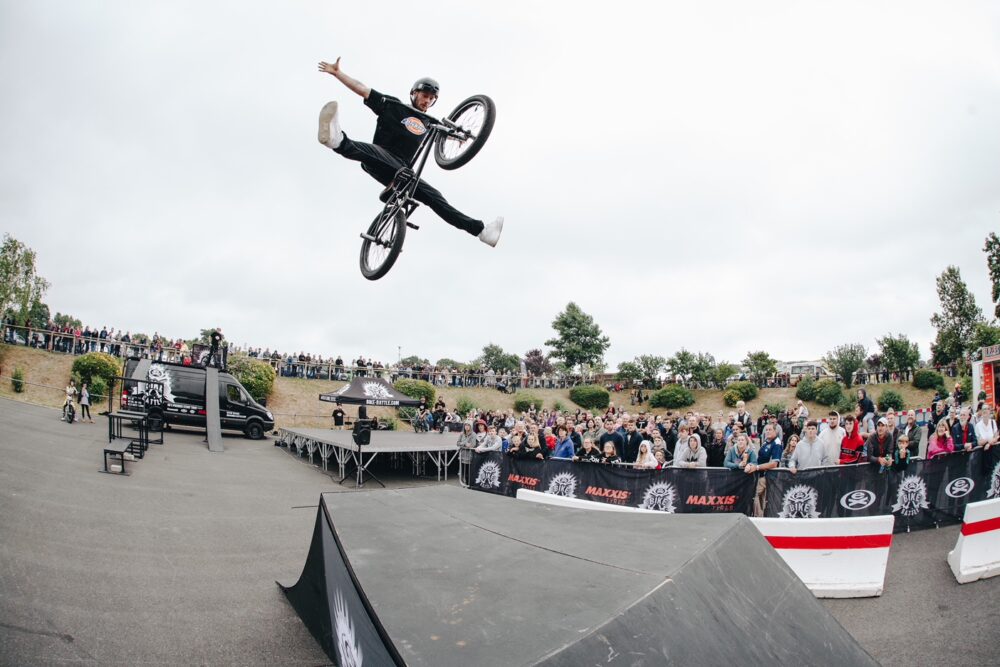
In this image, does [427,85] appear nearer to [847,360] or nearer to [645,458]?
[645,458]

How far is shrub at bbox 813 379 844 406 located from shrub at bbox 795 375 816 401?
450mm

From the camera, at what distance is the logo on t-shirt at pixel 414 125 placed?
4777mm

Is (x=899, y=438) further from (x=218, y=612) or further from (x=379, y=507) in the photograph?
(x=218, y=612)

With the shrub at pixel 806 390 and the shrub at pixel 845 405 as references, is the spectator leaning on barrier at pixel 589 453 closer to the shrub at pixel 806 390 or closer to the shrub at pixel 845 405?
the shrub at pixel 845 405

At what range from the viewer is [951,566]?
19.2 feet

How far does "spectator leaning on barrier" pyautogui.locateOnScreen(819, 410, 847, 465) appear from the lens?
7992 mm

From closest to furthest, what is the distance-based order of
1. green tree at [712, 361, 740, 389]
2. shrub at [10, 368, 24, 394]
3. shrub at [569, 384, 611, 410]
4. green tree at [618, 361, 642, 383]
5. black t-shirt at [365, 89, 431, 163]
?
black t-shirt at [365, 89, 431, 163]
shrub at [10, 368, 24, 394]
shrub at [569, 384, 611, 410]
green tree at [712, 361, 740, 389]
green tree at [618, 361, 642, 383]

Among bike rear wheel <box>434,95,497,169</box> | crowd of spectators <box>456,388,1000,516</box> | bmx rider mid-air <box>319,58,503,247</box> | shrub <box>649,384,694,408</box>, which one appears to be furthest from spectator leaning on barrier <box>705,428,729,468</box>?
shrub <box>649,384,694,408</box>

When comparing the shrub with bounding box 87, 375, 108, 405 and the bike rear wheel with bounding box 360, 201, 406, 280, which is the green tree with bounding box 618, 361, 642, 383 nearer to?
the shrub with bounding box 87, 375, 108, 405

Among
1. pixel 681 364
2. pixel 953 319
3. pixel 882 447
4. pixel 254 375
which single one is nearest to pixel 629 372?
pixel 681 364

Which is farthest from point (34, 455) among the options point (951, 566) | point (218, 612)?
point (951, 566)

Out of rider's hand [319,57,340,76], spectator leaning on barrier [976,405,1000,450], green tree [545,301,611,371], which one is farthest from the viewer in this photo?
green tree [545,301,611,371]

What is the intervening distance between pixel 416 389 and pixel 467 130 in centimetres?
3055

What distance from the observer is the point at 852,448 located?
8141 millimetres
